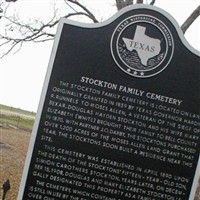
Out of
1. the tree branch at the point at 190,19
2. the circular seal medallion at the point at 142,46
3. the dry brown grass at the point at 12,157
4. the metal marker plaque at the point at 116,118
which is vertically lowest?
the dry brown grass at the point at 12,157

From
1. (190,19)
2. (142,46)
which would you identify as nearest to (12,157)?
(190,19)

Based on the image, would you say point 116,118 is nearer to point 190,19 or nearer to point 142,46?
point 142,46

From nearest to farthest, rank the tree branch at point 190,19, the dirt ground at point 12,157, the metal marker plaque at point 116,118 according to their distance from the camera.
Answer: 1. the metal marker plaque at point 116,118
2. the tree branch at point 190,19
3. the dirt ground at point 12,157

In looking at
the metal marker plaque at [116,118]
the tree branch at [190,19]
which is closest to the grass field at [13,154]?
the tree branch at [190,19]

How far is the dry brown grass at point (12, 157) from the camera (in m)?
14.1

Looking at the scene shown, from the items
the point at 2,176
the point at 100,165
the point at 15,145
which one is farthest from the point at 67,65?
the point at 15,145

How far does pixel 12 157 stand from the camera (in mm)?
18141

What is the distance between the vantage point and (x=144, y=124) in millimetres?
4262

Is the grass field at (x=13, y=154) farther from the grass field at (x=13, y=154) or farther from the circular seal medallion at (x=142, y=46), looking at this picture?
the circular seal medallion at (x=142, y=46)

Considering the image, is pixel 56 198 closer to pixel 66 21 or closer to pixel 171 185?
pixel 171 185

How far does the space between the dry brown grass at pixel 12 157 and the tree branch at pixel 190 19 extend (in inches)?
254

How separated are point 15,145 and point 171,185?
17.6m

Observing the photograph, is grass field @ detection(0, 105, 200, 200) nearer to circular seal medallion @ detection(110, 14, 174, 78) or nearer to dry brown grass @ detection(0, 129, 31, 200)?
dry brown grass @ detection(0, 129, 31, 200)

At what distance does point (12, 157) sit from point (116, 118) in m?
14.5
